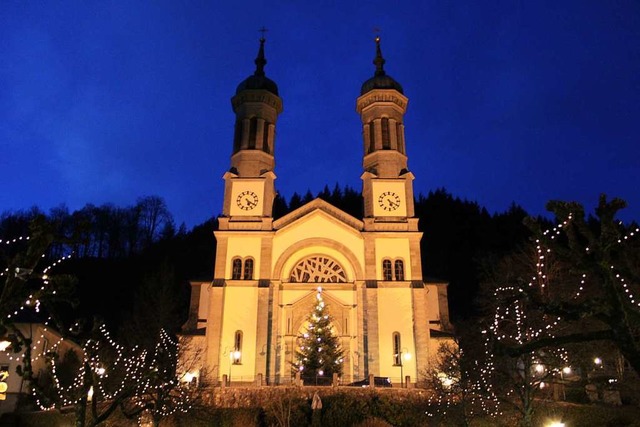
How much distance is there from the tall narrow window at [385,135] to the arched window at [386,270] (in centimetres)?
894

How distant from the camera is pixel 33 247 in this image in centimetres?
945

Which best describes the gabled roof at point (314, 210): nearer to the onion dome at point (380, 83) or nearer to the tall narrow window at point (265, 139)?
A: the tall narrow window at point (265, 139)

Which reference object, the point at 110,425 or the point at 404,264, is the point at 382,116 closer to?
the point at 404,264

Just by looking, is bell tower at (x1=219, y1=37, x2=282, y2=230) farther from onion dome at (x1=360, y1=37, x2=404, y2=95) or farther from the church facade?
onion dome at (x1=360, y1=37, x2=404, y2=95)

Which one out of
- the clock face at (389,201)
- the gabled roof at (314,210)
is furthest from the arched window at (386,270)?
the clock face at (389,201)

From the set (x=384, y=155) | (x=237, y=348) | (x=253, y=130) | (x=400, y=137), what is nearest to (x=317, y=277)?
(x=237, y=348)

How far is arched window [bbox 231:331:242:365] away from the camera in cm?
3177

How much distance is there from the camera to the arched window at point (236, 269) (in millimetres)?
34094

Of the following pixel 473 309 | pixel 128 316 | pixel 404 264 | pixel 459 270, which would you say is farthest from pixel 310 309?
pixel 459 270

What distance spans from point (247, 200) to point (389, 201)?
9.74 m

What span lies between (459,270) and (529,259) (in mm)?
32595

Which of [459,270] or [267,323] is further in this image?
[459,270]

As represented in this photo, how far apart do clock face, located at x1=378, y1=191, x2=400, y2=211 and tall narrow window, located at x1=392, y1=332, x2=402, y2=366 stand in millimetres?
8664

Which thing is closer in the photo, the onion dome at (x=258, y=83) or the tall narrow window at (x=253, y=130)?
the tall narrow window at (x=253, y=130)
